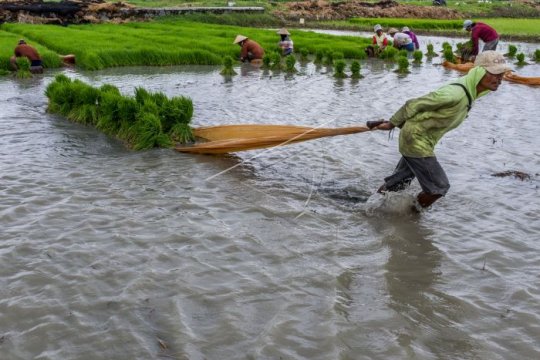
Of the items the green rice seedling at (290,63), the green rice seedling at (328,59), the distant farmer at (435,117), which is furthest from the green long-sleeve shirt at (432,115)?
the green rice seedling at (328,59)

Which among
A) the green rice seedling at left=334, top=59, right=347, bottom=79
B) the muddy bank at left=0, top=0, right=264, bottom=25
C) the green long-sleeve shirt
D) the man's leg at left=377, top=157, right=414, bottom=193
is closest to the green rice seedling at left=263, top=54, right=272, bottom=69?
the green rice seedling at left=334, top=59, right=347, bottom=79

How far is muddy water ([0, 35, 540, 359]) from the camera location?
13.1ft

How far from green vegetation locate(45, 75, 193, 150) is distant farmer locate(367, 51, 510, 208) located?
4022mm

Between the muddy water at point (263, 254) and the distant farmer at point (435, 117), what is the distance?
55 cm

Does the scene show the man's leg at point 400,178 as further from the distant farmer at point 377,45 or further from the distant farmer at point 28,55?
the distant farmer at point 377,45

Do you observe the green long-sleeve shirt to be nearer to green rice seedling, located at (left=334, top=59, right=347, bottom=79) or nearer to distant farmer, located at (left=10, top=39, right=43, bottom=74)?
green rice seedling, located at (left=334, top=59, right=347, bottom=79)

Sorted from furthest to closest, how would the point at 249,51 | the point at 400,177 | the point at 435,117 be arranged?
the point at 249,51, the point at 400,177, the point at 435,117

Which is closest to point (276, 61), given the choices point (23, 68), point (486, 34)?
point (486, 34)

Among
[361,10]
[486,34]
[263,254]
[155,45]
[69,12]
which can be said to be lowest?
[263,254]

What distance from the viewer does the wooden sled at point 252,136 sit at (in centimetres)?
711

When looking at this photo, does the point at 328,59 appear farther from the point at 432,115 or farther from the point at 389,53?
the point at 432,115

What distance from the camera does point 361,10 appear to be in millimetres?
50406

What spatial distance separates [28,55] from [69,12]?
15.9m

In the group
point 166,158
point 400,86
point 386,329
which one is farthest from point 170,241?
point 400,86
